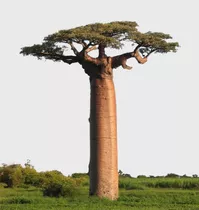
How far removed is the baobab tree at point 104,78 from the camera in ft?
56.2

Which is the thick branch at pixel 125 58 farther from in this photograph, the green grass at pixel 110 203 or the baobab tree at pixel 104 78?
the green grass at pixel 110 203

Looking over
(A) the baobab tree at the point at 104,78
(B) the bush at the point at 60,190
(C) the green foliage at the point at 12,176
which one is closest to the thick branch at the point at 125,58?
(A) the baobab tree at the point at 104,78

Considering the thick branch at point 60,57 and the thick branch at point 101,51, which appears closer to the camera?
the thick branch at point 101,51

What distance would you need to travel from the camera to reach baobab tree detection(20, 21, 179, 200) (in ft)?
56.2

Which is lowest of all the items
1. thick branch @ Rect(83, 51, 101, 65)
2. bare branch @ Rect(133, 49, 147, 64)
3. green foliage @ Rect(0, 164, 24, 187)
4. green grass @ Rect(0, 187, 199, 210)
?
green grass @ Rect(0, 187, 199, 210)

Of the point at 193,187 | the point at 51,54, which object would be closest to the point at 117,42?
the point at 51,54

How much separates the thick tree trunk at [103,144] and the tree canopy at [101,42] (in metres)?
0.85

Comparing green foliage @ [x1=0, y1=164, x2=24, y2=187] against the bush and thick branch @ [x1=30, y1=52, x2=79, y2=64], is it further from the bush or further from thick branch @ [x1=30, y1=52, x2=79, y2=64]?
thick branch @ [x1=30, y1=52, x2=79, y2=64]

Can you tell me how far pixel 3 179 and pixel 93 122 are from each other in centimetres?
883

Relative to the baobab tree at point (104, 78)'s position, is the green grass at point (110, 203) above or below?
below

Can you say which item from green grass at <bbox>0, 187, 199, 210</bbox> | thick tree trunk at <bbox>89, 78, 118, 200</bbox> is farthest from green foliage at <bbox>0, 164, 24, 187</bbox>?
green grass at <bbox>0, 187, 199, 210</bbox>

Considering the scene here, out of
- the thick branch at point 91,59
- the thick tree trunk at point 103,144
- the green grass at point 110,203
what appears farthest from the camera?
the thick branch at point 91,59

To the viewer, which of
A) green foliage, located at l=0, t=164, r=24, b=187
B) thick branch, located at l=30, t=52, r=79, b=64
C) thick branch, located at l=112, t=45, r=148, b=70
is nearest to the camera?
thick branch, located at l=112, t=45, r=148, b=70

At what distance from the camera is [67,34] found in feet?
55.2
